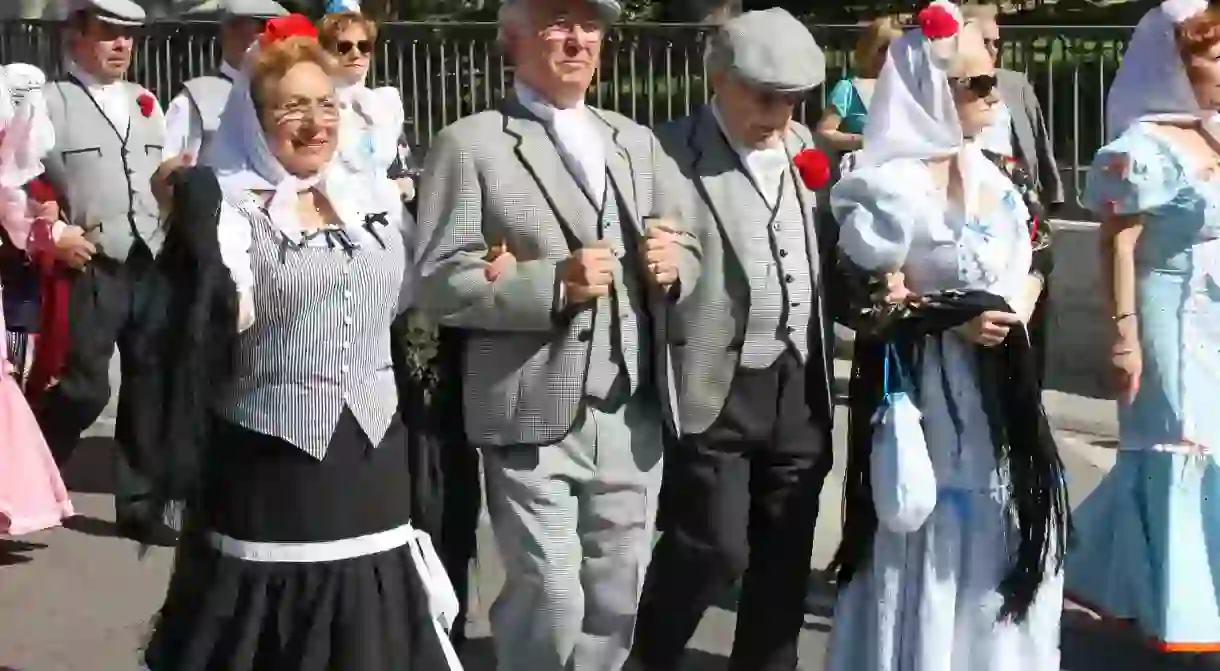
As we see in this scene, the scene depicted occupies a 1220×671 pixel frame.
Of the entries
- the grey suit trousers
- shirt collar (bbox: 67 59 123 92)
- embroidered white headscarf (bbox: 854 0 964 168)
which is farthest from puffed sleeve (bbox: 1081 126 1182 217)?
shirt collar (bbox: 67 59 123 92)

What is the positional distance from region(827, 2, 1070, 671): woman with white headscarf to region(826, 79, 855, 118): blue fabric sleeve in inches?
88.2

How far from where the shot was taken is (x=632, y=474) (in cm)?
466

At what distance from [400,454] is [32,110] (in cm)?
329

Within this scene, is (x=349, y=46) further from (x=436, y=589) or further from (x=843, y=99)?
(x=436, y=589)

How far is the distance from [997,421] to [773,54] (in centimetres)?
105

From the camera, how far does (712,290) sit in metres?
4.80

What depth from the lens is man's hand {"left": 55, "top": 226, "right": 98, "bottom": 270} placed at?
7020mm

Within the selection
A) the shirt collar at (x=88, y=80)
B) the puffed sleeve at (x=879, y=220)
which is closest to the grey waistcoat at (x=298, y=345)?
the puffed sleeve at (x=879, y=220)

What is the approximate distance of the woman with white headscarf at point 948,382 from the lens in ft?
14.8

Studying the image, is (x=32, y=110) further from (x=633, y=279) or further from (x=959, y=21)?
(x=959, y=21)

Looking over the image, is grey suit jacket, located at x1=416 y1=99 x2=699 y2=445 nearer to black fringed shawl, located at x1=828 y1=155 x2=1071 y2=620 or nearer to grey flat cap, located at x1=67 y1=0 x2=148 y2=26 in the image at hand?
black fringed shawl, located at x1=828 y1=155 x2=1071 y2=620

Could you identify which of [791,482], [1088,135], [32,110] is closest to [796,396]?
[791,482]

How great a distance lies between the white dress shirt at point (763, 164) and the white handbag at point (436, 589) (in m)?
1.27

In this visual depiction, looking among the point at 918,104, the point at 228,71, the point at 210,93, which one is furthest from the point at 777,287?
→ the point at 228,71
